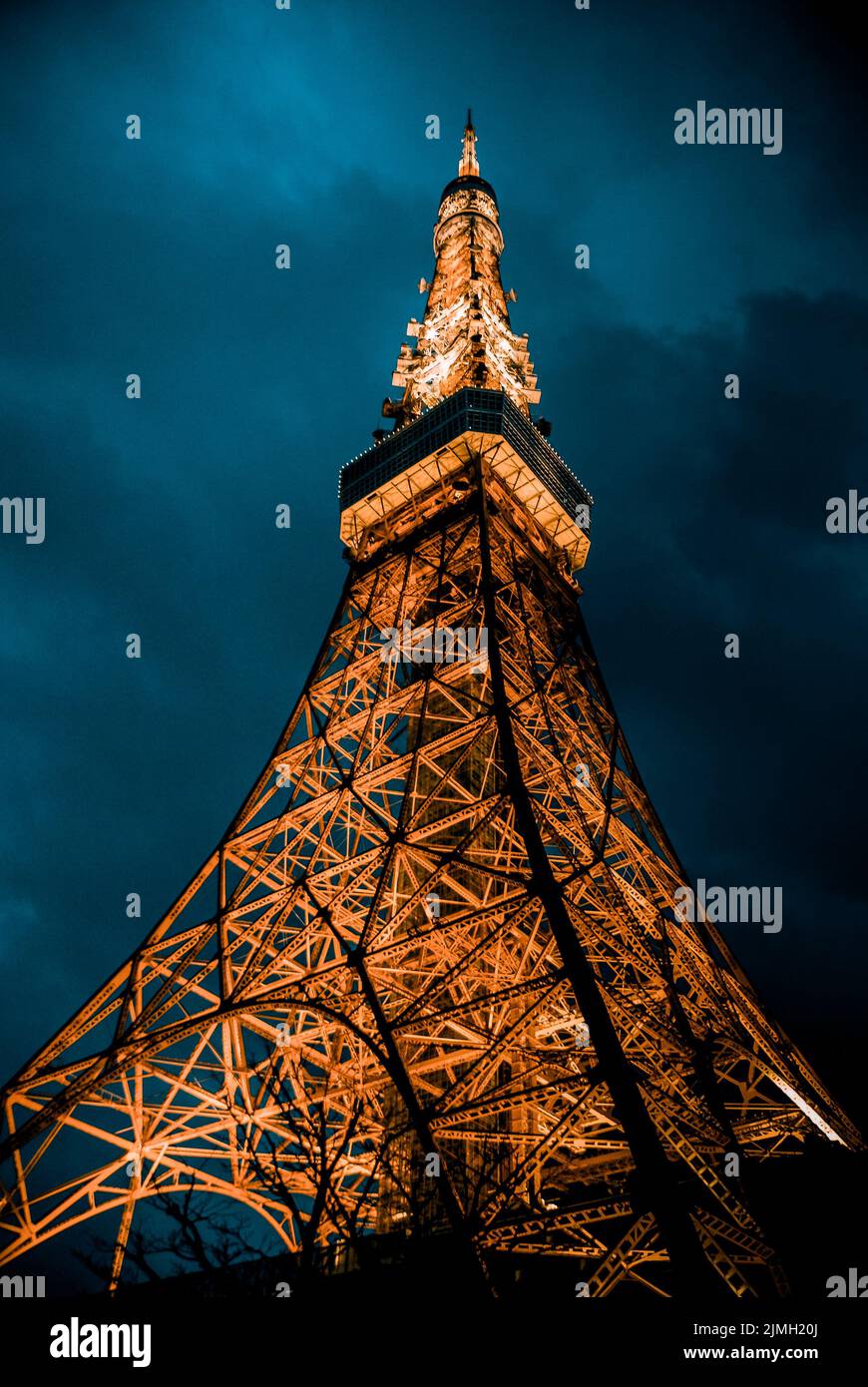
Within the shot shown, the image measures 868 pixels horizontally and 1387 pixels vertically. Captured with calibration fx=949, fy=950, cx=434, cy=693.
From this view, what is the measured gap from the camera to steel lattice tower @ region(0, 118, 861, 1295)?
40.1 feet

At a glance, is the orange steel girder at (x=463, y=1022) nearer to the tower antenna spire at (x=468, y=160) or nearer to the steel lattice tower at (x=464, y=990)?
the steel lattice tower at (x=464, y=990)

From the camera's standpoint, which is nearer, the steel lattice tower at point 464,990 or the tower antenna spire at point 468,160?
the steel lattice tower at point 464,990

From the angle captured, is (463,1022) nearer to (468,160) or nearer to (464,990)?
(464,990)

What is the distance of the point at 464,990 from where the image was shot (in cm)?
1764

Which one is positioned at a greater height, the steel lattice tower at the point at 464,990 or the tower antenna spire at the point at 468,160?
the tower antenna spire at the point at 468,160

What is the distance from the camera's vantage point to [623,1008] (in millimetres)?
14539

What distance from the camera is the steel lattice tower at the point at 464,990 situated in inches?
482

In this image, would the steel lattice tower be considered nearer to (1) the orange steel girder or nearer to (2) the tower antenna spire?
(1) the orange steel girder

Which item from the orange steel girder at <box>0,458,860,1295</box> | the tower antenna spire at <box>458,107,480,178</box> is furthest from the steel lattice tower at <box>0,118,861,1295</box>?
the tower antenna spire at <box>458,107,480,178</box>

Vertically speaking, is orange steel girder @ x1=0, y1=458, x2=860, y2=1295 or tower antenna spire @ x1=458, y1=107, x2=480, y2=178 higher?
tower antenna spire @ x1=458, y1=107, x2=480, y2=178

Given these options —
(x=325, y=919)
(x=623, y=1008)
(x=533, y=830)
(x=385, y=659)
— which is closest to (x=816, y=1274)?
(x=623, y=1008)

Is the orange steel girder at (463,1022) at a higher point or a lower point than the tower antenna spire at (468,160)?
lower

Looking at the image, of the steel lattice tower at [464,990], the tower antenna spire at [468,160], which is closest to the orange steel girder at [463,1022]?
the steel lattice tower at [464,990]

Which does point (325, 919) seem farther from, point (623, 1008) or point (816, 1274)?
point (816, 1274)
